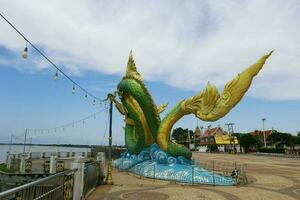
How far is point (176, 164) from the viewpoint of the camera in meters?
20.6

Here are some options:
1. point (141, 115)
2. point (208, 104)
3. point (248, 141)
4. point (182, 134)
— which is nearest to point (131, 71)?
point (141, 115)

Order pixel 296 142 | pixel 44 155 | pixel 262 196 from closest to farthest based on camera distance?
pixel 262 196, pixel 44 155, pixel 296 142

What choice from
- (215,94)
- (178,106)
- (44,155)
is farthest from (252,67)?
(44,155)

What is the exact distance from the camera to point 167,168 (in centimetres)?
2020

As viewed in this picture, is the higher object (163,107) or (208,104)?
(163,107)

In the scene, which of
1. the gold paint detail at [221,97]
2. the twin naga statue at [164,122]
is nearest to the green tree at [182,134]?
the twin naga statue at [164,122]

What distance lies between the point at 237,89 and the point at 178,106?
4398 mm

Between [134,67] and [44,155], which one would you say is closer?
[134,67]

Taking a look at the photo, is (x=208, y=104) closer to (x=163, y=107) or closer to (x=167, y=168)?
(x=167, y=168)

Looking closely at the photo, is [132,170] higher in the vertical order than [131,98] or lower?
lower

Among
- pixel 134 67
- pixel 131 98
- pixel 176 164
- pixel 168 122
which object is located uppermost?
pixel 134 67

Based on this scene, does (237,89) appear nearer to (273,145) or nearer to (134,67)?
(134,67)

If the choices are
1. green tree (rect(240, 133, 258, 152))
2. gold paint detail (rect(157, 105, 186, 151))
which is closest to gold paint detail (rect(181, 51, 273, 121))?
gold paint detail (rect(157, 105, 186, 151))

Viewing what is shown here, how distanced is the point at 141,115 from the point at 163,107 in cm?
378
